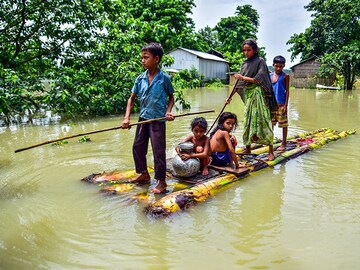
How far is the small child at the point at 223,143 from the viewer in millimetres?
4430

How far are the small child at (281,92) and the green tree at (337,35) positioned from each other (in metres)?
19.1

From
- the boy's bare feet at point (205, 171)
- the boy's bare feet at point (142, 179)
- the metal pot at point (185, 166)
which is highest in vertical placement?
the metal pot at point (185, 166)

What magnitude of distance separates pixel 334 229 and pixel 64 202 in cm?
267

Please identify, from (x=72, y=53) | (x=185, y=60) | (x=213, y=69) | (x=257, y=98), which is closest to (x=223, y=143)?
(x=257, y=98)

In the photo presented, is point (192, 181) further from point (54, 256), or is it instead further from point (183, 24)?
point (183, 24)

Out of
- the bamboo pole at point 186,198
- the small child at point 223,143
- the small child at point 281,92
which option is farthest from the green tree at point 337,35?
the bamboo pole at point 186,198

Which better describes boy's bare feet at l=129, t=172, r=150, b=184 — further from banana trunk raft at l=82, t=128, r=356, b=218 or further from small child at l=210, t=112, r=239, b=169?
small child at l=210, t=112, r=239, b=169

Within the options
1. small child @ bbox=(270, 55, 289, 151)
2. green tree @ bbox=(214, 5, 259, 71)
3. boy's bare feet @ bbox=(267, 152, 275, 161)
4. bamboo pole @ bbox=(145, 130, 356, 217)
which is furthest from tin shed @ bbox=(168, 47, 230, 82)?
bamboo pole @ bbox=(145, 130, 356, 217)

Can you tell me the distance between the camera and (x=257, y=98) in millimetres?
4984

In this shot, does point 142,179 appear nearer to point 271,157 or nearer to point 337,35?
point 271,157

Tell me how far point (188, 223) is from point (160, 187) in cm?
74

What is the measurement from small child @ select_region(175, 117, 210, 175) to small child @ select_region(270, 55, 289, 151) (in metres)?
1.73

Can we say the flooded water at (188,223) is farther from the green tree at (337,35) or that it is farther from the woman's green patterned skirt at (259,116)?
the green tree at (337,35)

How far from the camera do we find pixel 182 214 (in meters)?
3.40
